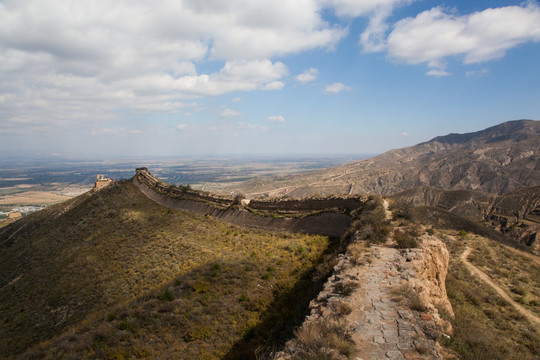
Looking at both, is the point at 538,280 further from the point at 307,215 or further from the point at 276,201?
the point at 276,201

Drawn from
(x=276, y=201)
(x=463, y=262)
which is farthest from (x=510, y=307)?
(x=276, y=201)

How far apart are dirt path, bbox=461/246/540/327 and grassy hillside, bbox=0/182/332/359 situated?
8510mm

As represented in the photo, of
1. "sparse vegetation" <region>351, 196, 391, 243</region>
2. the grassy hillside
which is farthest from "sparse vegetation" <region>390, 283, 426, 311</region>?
"sparse vegetation" <region>351, 196, 391, 243</region>

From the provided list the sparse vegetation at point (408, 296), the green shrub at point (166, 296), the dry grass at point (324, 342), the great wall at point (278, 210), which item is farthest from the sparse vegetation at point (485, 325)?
the green shrub at point (166, 296)

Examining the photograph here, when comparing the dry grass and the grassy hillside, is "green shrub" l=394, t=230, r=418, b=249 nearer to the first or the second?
the grassy hillside

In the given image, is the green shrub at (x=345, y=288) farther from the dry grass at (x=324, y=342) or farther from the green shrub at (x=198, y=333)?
the green shrub at (x=198, y=333)

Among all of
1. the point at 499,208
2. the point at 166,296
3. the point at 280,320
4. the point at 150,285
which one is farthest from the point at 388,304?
the point at 499,208

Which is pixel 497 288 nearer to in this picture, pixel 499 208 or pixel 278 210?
pixel 278 210

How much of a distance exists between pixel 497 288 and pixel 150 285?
60.9 feet

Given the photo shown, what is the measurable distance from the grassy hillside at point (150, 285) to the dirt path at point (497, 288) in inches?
335

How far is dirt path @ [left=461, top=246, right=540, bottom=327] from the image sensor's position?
11583 mm

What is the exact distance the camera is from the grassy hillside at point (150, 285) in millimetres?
8406

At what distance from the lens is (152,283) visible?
50.4 ft

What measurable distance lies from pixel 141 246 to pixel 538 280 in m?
26.1
